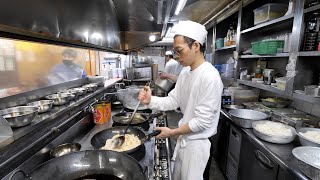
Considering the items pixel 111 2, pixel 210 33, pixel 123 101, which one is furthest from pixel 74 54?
pixel 210 33

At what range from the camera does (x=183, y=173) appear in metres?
1.68

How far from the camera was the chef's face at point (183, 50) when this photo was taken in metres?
1.51

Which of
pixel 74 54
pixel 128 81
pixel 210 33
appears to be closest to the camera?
pixel 74 54

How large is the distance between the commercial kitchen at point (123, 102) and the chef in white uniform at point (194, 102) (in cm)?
14

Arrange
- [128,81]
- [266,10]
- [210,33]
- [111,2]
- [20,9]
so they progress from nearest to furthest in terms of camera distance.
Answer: [20,9] → [111,2] → [266,10] → [128,81] → [210,33]

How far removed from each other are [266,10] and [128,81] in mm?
2817

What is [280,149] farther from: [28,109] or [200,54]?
[28,109]

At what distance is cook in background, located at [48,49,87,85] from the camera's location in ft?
6.89

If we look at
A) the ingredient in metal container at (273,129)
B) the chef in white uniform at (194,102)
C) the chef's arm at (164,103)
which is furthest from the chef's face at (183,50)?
the ingredient in metal container at (273,129)

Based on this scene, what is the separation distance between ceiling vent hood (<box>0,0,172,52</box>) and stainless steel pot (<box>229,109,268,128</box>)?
1451mm

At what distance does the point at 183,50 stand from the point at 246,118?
4.10ft

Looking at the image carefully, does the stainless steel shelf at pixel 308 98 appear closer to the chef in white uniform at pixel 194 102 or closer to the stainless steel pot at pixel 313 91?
the stainless steel pot at pixel 313 91

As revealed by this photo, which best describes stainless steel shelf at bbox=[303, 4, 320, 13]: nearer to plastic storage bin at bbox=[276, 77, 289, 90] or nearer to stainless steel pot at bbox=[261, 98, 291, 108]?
plastic storage bin at bbox=[276, 77, 289, 90]

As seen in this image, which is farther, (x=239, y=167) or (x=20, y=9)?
(x=239, y=167)
